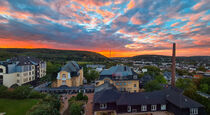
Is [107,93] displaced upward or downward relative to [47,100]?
upward

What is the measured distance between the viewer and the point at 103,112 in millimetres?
22234

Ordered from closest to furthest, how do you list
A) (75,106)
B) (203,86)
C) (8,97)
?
(75,106)
(8,97)
(203,86)

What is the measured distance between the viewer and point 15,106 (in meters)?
24.1

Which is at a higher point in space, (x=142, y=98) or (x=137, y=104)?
(x=142, y=98)

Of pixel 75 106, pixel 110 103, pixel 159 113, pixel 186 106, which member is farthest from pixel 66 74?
pixel 186 106

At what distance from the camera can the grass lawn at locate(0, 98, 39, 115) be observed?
22.3 m

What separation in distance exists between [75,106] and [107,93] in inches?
269

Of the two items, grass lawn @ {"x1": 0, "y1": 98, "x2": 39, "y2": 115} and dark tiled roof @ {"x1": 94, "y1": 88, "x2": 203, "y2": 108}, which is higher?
dark tiled roof @ {"x1": 94, "y1": 88, "x2": 203, "y2": 108}

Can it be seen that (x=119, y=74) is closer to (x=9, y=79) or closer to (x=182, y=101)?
(x=182, y=101)

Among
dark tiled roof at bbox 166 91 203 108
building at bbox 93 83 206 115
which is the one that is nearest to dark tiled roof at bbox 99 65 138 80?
building at bbox 93 83 206 115

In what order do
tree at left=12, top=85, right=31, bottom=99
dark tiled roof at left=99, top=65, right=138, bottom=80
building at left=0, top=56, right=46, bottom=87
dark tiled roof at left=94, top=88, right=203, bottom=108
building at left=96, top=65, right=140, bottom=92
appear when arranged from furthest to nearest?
building at left=0, top=56, right=46, bottom=87 < dark tiled roof at left=99, top=65, right=138, bottom=80 < building at left=96, top=65, right=140, bottom=92 < tree at left=12, top=85, right=31, bottom=99 < dark tiled roof at left=94, top=88, right=203, bottom=108

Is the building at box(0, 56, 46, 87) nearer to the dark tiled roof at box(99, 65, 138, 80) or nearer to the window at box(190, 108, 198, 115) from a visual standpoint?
the dark tiled roof at box(99, 65, 138, 80)

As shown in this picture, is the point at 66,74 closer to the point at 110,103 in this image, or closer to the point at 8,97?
the point at 8,97

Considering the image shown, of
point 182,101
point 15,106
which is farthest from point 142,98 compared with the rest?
point 15,106
